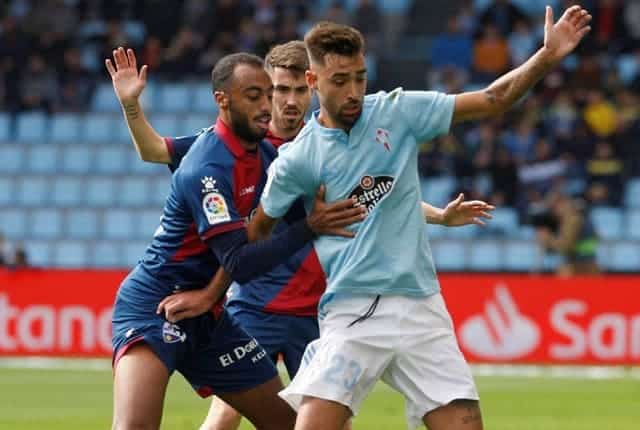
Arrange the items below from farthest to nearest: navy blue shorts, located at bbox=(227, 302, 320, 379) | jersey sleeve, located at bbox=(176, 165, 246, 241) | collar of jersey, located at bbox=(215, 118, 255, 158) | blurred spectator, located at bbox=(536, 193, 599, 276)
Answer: blurred spectator, located at bbox=(536, 193, 599, 276)
navy blue shorts, located at bbox=(227, 302, 320, 379)
collar of jersey, located at bbox=(215, 118, 255, 158)
jersey sleeve, located at bbox=(176, 165, 246, 241)

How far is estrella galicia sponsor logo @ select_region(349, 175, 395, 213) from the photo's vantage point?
7484mm

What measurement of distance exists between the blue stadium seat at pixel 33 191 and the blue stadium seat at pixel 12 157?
1.46ft

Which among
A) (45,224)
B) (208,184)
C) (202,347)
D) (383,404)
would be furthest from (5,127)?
(208,184)

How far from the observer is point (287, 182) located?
7543mm

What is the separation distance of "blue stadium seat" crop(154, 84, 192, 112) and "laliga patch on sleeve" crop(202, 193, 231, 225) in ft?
63.1

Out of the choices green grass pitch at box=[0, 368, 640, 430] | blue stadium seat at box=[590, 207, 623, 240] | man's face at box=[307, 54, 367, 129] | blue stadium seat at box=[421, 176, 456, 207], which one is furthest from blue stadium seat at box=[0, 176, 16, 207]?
man's face at box=[307, 54, 367, 129]

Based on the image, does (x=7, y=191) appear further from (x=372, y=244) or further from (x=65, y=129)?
(x=372, y=244)

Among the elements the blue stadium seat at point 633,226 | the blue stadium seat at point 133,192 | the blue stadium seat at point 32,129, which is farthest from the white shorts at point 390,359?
the blue stadium seat at point 32,129

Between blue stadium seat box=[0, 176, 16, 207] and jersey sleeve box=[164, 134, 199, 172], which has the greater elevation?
jersey sleeve box=[164, 134, 199, 172]

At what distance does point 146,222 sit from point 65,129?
2891mm

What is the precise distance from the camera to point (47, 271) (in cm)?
2212

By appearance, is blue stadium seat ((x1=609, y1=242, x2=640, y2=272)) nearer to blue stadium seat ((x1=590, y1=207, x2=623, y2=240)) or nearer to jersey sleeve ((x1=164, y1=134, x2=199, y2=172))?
blue stadium seat ((x1=590, y1=207, x2=623, y2=240))

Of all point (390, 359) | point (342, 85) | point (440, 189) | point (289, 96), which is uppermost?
point (342, 85)

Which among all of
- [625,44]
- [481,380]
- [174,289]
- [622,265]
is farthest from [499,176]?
[174,289]
